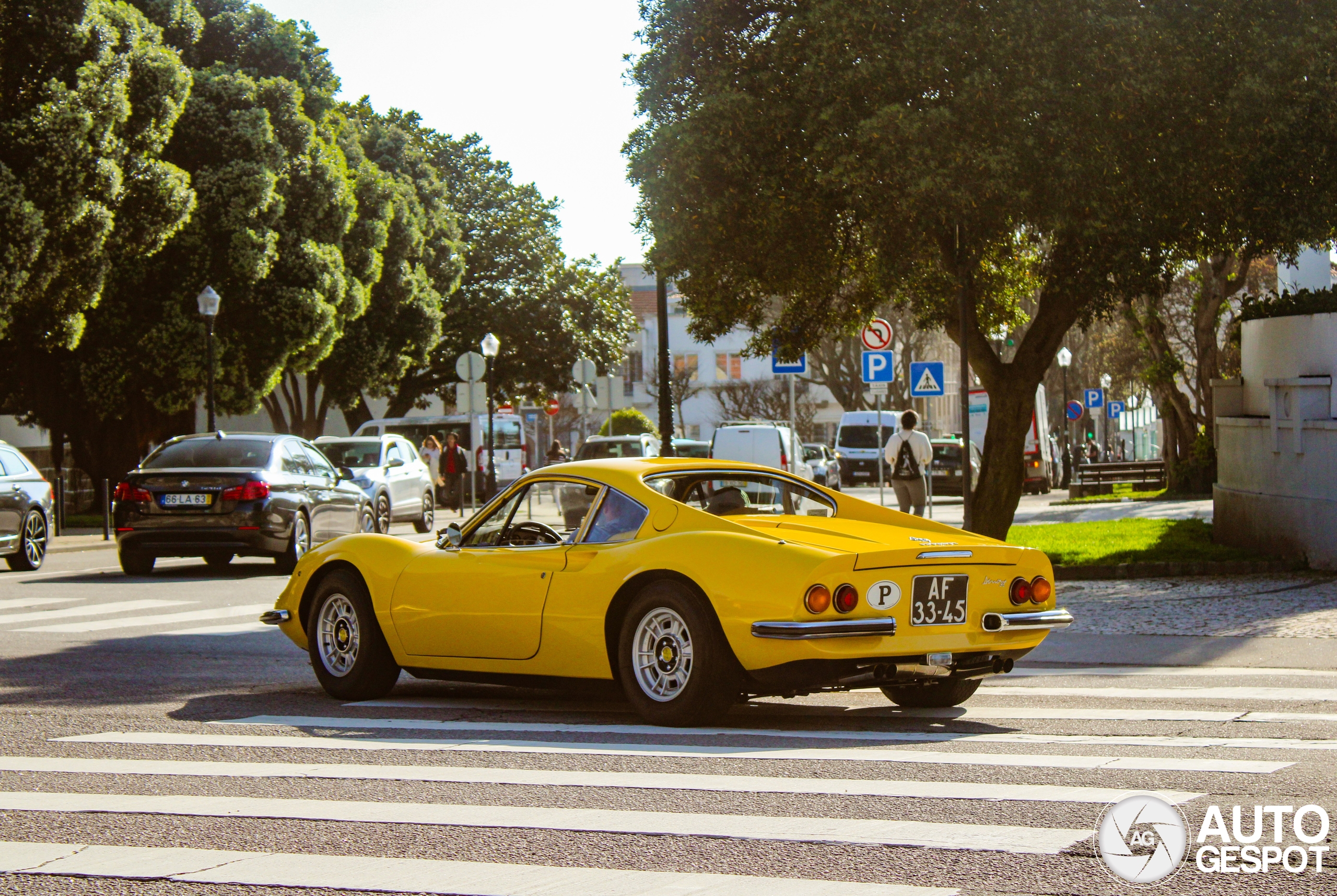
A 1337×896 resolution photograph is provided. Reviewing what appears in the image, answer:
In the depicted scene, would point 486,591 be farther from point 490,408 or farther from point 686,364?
point 686,364

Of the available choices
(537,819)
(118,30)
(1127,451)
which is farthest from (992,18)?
(1127,451)

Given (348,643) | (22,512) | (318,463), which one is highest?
(318,463)

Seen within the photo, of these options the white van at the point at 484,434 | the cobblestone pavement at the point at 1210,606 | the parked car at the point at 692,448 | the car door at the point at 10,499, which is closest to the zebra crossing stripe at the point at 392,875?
the cobblestone pavement at the point at 1210,606

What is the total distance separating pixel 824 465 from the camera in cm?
4797

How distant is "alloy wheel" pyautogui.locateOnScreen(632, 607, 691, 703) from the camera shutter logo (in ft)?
7.41

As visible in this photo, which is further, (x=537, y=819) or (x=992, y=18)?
(x=992, y=18)

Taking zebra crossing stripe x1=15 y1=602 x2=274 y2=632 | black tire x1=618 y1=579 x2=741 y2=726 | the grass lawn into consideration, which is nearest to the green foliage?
the grass lawn

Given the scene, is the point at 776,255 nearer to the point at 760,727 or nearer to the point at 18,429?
the point at 760,727

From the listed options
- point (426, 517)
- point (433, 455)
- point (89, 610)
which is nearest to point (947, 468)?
point (433, 455)

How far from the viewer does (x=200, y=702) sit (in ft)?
28.4

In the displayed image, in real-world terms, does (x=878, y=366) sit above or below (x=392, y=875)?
above

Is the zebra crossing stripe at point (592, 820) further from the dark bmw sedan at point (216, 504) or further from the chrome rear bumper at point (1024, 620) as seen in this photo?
the dark bmw sedan at point (216, 504)

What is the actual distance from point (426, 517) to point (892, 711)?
855 inches

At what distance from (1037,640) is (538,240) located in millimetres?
46216
